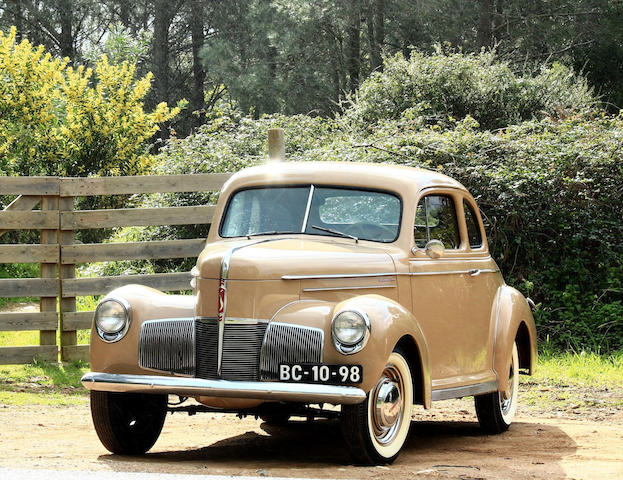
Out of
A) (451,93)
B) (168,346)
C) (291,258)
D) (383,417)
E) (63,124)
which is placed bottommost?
(383,417)

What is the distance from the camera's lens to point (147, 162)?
18312mm

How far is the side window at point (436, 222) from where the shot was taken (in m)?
6.71

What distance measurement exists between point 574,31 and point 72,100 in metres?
15.5

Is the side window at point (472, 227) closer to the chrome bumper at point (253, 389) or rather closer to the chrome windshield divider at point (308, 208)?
the chrome windshield divider at point (308, 208)

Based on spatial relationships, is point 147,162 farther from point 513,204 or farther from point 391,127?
point 513,204

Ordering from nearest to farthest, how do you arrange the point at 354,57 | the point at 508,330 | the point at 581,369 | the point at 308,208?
the point at 308,208 < the point at 508,330 < the point at 581,369 < the point at 354,57

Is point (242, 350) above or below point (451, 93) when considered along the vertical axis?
below

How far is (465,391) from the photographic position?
6730 millimetres

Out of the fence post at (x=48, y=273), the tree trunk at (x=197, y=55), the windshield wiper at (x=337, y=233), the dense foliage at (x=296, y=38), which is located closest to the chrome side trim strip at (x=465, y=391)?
the windshield wiper at (x=337, y=233)

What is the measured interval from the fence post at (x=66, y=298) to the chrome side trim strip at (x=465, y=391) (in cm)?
458

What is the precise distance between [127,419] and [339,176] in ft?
6.97

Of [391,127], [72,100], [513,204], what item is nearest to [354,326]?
[513,204]

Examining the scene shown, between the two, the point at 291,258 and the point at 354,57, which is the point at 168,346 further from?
the point at 354,57

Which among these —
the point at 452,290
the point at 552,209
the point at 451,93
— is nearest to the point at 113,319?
the point at 452,290
